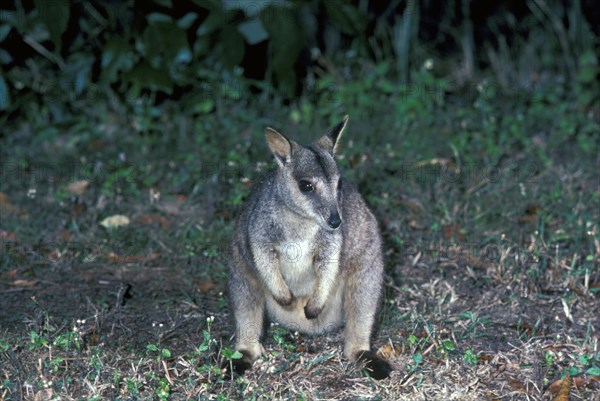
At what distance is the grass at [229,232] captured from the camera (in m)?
3.97

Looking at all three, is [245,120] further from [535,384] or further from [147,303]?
[535,384]

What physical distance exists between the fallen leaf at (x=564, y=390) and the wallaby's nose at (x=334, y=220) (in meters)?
→ 1.16

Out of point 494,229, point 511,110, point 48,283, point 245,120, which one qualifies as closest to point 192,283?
point 48,283

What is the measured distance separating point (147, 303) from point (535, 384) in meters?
2.03

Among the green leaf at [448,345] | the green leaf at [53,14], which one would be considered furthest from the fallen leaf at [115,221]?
the green leaf at [448,345]

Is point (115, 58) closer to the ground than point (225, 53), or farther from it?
closer to the ground

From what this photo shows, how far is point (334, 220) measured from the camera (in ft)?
13.3

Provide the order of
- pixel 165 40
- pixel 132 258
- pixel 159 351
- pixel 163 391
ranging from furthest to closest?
pixel 165 40, pixel 132 258, pixel 159 351, pixel 163 391

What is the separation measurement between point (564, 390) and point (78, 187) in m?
3.65

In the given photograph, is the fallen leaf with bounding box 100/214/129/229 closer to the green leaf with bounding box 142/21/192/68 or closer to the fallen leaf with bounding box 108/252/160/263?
the fallen leaf with bounding box 108/252/160/263

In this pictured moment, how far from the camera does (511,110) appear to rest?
24.8 ft

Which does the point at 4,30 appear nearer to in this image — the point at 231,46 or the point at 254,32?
the point at 231,46

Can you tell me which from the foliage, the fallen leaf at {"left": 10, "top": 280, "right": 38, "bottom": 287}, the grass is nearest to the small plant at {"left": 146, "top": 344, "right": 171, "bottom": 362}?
the grass

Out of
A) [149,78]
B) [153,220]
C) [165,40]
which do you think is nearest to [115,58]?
[149,78]
